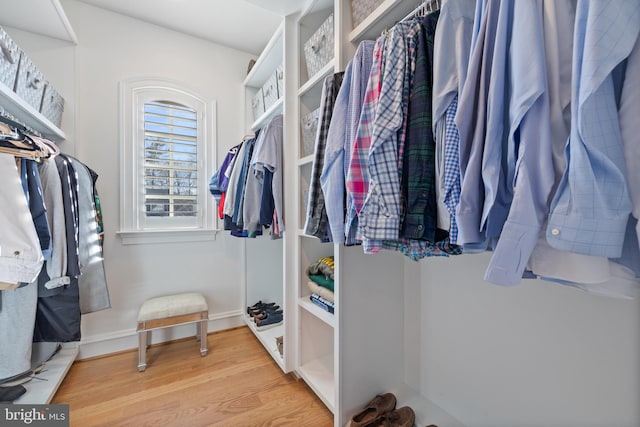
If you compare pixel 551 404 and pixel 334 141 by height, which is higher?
pixel 334 141

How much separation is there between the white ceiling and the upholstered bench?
2084 mm

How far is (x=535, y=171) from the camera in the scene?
48 cm

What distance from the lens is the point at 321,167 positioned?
1.04m

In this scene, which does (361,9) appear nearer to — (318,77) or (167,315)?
(318,77)

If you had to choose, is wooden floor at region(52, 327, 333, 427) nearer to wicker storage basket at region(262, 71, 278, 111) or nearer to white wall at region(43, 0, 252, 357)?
white wall at region(43, 0, 252, 357)

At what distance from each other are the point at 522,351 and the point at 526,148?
0.91m

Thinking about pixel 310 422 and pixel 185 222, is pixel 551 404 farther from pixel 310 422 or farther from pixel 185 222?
pixel 185 222

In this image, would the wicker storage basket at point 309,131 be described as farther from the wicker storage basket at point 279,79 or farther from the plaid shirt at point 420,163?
the plaid shirt at point 420,163

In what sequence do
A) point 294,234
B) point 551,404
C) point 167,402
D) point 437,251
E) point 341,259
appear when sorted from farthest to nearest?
point 294,234 → point 167,402 → point 341,259 → point 551,404 → point 437,251

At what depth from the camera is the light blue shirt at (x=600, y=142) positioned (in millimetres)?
399

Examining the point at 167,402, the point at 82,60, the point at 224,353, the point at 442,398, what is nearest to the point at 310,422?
the point at 442,398

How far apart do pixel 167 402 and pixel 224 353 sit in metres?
0.52

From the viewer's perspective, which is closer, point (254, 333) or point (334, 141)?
point (334, 141)

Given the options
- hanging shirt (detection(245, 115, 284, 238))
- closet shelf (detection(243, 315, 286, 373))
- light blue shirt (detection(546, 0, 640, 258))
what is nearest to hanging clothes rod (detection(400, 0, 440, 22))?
light blue shirt (detection(546, 0, 640, 258))
